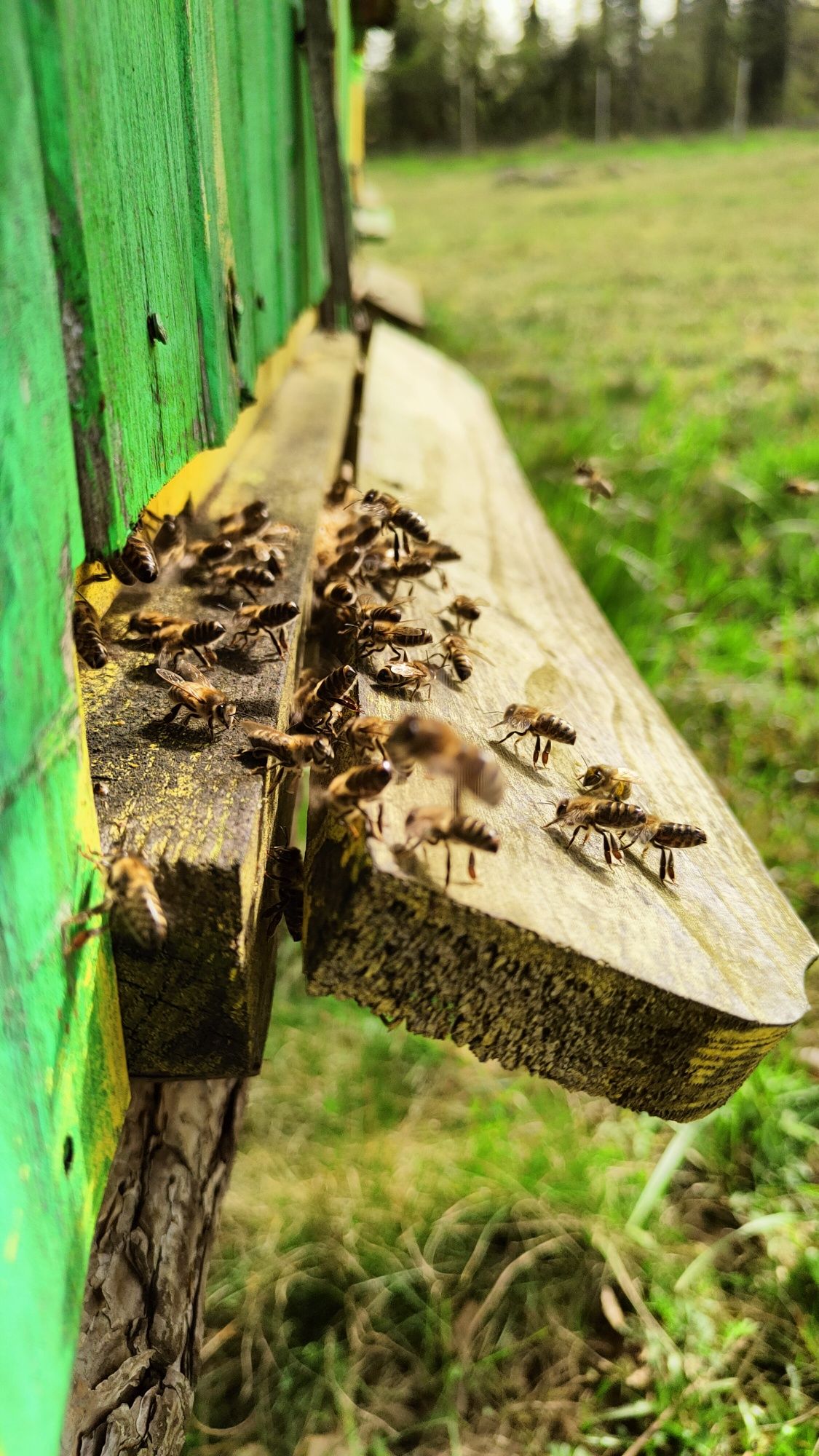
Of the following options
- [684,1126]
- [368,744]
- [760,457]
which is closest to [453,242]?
[760,457]

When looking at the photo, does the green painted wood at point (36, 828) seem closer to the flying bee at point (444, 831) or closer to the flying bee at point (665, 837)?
the flying bee at point (444, 831)

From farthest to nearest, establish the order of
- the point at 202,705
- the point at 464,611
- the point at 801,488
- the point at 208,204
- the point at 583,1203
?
the point at 801,488 < the point at 583,1203 < the point at 464,611 < the point at 208,204 < the point at 202,705

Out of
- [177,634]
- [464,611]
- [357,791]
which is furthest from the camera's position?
[464,611]

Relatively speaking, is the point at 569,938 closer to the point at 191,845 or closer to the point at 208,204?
the point at 191,845

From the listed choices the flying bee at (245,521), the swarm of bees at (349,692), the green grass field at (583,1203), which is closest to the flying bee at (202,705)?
the swarm of bees at (349,692)

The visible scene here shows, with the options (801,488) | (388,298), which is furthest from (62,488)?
(388,298)

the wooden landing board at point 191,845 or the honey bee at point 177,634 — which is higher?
the honey bee at point 177,634
